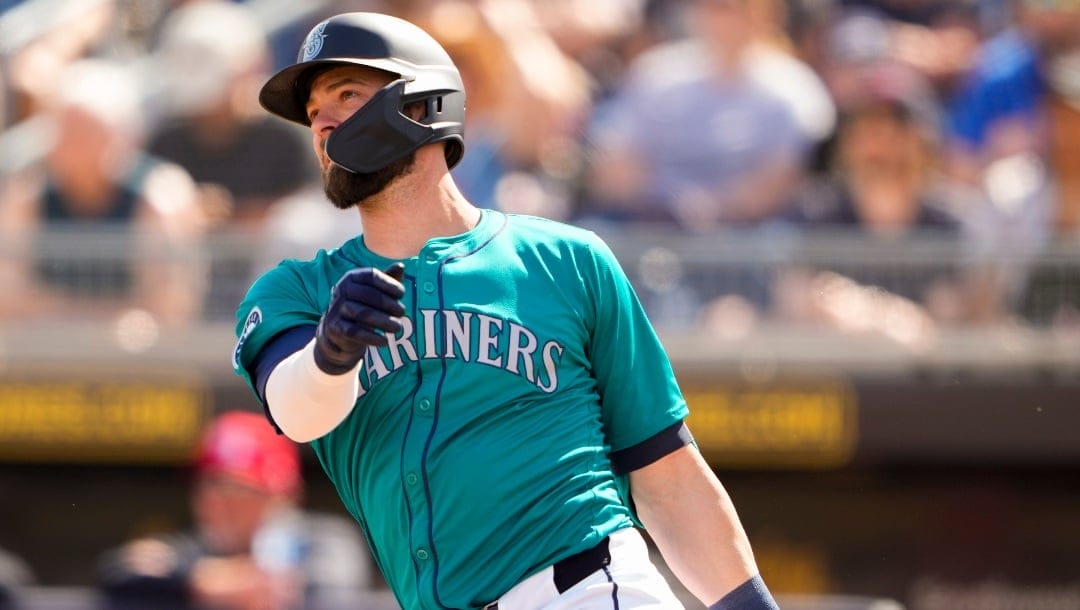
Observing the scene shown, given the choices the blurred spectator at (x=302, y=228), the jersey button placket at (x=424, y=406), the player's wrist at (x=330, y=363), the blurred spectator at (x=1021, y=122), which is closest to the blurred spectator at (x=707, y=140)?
the blurred spectator at (x=1021, y=122)

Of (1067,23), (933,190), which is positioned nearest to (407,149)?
(933,190)

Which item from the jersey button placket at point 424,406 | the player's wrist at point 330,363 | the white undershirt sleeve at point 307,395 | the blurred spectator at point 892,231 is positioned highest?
the player's wrist at point 330,363

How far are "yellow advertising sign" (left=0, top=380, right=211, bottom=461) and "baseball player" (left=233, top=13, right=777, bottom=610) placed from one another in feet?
12.6

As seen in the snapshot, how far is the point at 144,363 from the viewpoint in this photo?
22.7ft

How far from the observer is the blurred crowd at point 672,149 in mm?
6699

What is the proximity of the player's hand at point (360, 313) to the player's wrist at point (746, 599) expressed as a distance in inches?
33.5

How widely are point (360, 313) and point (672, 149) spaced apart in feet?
16.0

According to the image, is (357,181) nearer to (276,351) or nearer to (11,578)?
(276,351)

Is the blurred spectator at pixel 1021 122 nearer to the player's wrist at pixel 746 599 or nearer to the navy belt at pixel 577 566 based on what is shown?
the player's wrist at pixel 746 599

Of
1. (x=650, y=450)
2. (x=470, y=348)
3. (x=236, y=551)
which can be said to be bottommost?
(x=236, y=551)

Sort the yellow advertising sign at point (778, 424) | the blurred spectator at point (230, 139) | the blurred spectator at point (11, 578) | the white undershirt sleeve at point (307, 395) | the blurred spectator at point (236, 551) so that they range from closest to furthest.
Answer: the white undershirt sleeve at point (307, 395), the blurred spectator at point (236, 551), the blurred spectator at point (11, 578), the yellow advertising sign at point (778, 424), the blurred spectator at point (230, 139)

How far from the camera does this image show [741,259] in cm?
660

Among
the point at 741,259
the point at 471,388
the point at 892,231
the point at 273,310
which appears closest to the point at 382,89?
the point at 273,310

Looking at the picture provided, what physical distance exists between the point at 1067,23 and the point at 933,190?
3.69 ft
